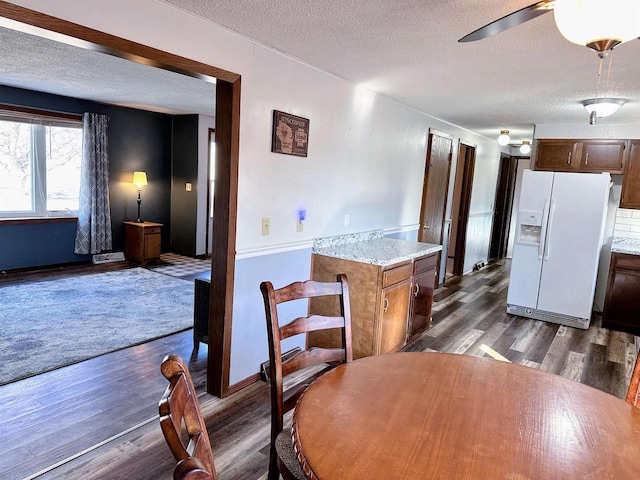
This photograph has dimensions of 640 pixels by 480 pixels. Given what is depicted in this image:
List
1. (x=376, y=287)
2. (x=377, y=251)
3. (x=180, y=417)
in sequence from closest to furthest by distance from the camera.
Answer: (x=180, y=417), (x=376, y=287), (x=377, y=251)

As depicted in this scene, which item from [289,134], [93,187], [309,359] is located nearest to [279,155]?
[289,134]

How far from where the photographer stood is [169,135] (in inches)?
281

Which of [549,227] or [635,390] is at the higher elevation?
[549,227]

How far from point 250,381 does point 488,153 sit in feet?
19.3

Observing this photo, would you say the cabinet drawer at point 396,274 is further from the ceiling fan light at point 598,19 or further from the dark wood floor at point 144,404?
the ceiling fan light at point 598,19

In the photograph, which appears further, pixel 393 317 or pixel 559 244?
pixel 559 244

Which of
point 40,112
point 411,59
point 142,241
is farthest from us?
point 142,241

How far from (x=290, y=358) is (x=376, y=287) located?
156 cm

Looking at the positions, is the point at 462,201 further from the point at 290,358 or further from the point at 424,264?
the point at 290,358

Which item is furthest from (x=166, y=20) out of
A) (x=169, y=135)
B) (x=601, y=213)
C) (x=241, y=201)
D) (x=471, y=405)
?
(x=169, y=135)

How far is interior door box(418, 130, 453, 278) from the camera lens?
16.9 feet

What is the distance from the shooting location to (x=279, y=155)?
115 inches

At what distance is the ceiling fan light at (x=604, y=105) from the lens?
345 cm

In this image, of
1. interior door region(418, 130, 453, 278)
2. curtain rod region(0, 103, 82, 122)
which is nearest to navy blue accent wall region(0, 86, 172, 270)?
curtain rod region(0, 103, 82, 122)
